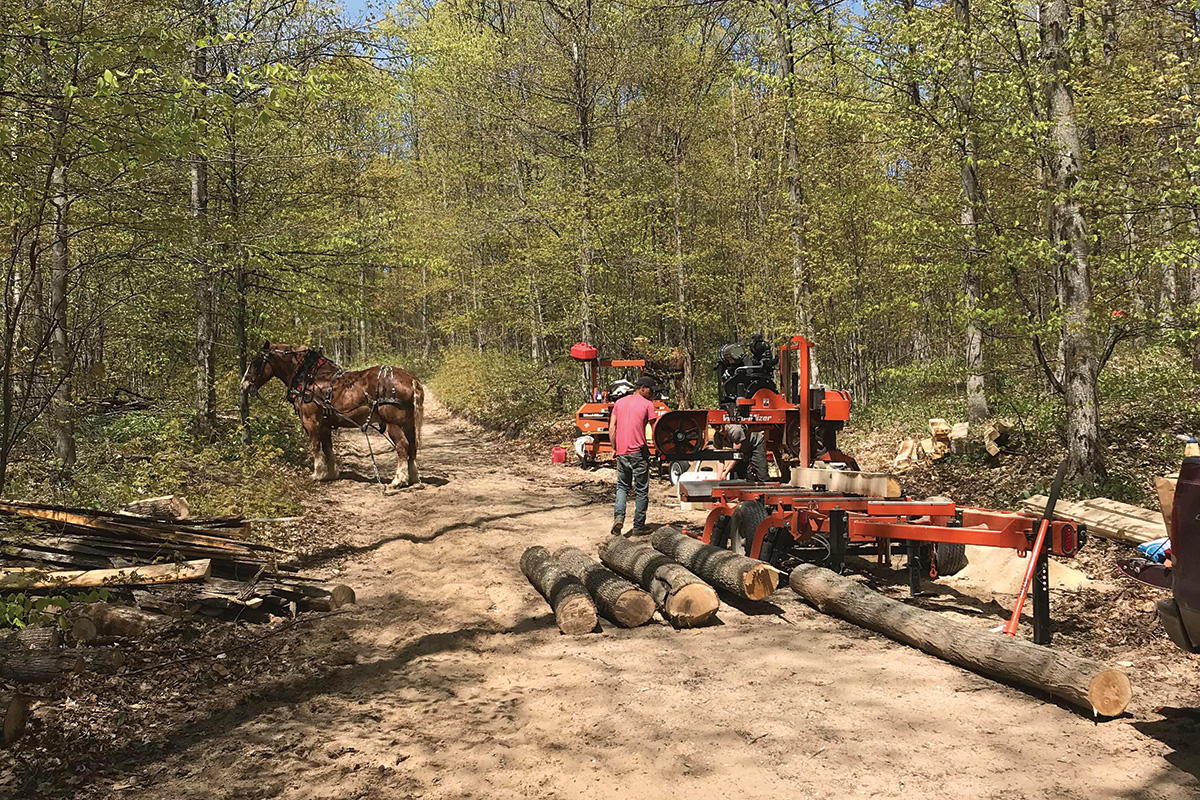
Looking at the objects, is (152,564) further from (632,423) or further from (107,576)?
(632,423)

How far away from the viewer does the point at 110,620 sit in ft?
18.4

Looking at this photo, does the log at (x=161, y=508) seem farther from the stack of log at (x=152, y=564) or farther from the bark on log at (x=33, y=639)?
the bark on log at (x=33, y=639)

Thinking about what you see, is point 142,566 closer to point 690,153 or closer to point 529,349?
point 690,153

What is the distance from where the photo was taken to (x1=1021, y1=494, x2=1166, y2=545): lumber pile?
7566 millimetres

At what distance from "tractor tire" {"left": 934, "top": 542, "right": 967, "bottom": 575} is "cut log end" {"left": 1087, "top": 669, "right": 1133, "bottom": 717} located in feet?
9.61

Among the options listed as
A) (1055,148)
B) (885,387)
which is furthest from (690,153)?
(1055,148)

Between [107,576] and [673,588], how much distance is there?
4.49 metres

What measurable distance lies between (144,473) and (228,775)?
674 cm

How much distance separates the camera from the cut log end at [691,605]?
255 inches

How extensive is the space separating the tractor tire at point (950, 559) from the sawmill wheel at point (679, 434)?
419 centimetres

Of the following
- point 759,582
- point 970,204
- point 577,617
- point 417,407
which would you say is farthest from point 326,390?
point 970,204

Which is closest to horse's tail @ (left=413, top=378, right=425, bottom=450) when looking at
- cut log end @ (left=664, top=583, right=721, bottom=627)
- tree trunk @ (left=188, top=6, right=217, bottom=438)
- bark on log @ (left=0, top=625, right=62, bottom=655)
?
tree trunk @ (left=188, top=6, right=217, bottom=438)

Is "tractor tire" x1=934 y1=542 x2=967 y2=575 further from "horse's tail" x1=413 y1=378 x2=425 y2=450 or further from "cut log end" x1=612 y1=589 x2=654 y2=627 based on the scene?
"horse's tail" x1=413 y1=378 x2=425 y2=450

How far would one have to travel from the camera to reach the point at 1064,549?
570 cm
